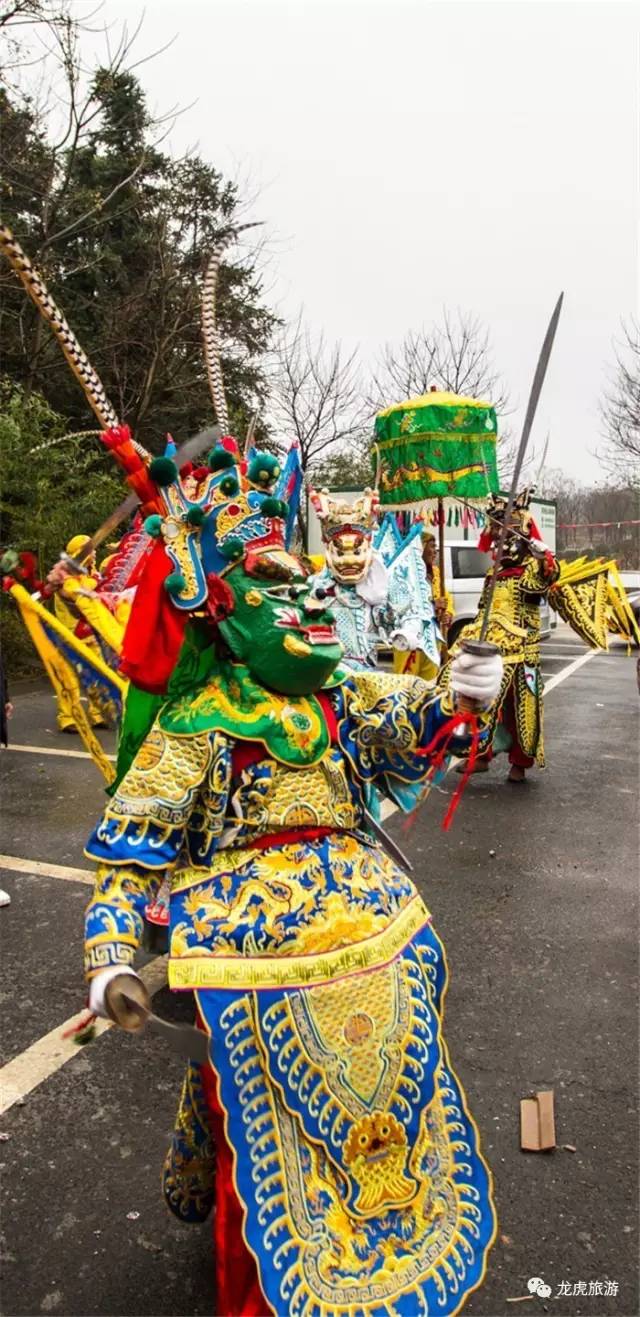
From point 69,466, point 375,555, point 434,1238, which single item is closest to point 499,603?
point 375,555

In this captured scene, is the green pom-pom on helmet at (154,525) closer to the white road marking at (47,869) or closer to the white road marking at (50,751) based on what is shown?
the white road marking at (47,869)

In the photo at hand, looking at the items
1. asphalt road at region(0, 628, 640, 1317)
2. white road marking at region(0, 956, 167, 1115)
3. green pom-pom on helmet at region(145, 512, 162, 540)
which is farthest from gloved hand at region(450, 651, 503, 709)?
white road marking at region(0, 956, 167, 1115)

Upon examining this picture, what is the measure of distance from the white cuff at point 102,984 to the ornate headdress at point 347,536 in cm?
382

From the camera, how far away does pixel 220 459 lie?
211cm

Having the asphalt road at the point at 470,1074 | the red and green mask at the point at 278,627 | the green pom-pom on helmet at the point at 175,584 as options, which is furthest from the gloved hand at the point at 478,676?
the asphalt road at the point at 470,1074

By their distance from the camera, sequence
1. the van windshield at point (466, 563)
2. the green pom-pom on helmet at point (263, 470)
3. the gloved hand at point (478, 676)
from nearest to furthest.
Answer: the gloved hand at point (478, 676)
the green pom-pom on helmet at point (263, 470)
the van windshield at point (466, 563)

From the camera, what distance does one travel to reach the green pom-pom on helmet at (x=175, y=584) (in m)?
2.00

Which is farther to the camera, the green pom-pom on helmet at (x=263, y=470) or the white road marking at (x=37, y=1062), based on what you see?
the white road marking at (x=37, y=1062)

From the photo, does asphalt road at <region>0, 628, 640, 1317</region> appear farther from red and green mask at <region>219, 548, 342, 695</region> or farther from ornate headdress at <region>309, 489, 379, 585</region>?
ornate headdress at <region>309, 489, 379, 585</region>

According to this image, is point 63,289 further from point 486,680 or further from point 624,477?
point 486,680

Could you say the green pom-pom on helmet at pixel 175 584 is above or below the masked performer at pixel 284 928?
above

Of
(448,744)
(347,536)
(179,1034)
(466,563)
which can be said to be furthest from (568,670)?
(179,1034)

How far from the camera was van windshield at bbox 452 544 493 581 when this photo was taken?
44.1 feet

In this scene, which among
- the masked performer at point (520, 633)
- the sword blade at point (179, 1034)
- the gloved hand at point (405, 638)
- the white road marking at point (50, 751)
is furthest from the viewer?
the white road marking at point (50, 751)
